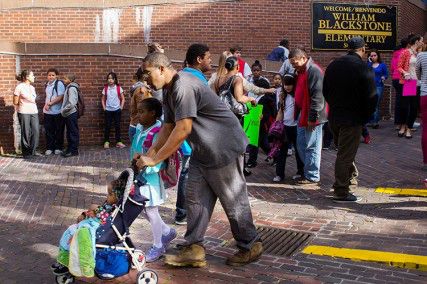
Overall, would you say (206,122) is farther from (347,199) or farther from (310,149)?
(310,149)

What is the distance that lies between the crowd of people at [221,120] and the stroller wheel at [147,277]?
47 cm

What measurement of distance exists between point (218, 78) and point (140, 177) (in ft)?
11.2

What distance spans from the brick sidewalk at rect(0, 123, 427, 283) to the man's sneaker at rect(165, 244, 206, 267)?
68 mm

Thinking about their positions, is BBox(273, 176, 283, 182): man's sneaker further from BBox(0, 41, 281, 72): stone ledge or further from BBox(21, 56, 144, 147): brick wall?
BBox(0, 41, 281, 72): stone ledge

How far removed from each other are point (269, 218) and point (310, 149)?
5.36 feet

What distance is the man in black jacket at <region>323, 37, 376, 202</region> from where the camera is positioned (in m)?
6.71

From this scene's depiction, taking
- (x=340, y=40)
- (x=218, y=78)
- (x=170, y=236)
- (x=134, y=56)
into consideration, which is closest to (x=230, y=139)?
(x=170, y=236)

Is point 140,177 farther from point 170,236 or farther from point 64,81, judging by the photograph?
point 64,81

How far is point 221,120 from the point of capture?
187 inches

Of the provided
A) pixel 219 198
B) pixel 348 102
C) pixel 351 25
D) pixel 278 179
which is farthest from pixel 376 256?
pixel 351 25

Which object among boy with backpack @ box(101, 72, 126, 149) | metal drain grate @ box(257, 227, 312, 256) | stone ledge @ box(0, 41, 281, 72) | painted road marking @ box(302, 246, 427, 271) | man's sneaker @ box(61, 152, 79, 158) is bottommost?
metal drain grate @ box(257, 227, 312, 256)

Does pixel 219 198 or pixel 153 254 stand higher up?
pixel 219 198

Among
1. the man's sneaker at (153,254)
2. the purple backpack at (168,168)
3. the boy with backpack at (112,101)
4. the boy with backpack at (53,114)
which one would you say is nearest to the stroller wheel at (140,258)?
the man's sneaker at (153,254)

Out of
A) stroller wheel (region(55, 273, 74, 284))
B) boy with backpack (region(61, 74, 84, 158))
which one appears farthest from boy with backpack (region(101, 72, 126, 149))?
stroller wheel (region(55, 273, 74, 284))
